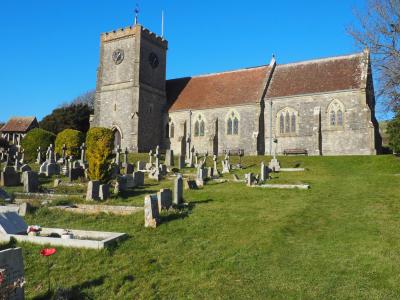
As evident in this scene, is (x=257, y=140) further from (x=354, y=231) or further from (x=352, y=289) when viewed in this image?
(x=352, y=289)

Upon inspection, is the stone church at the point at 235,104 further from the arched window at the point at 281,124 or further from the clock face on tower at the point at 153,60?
the clock face on tower at the point at 153,60

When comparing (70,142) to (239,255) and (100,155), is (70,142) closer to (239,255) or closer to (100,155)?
(100,155)

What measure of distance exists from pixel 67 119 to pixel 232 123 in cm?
2581

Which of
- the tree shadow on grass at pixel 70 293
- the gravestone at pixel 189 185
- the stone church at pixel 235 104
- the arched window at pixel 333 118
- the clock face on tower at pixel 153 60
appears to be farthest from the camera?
the clock face on tower at pixel 153 60

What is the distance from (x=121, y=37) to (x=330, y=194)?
104ft

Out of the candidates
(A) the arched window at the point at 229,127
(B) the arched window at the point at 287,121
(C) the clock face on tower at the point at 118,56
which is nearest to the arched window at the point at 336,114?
(B) the arched window at the point at 287,121

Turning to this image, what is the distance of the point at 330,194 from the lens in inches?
541

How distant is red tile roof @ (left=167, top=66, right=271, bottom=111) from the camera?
3650 centimetres

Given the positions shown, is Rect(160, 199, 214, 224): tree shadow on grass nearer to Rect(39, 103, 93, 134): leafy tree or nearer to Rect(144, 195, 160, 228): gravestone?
Rect(144, 195, 160, 228): gravestone

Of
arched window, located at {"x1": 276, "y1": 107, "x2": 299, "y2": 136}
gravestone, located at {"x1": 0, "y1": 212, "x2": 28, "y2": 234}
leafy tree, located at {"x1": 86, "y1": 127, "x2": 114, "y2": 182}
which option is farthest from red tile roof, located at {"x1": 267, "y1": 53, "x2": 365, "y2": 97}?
gravestone, located at {"x1": 0, "y1": 212, "x2": 28, "y2": 234}

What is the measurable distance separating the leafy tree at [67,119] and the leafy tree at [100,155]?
3694 cm

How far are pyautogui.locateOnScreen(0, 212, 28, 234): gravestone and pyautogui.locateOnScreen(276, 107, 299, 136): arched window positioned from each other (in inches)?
1107

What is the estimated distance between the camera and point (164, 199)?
1093 cm

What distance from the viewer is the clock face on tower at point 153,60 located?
39906 millimetres
